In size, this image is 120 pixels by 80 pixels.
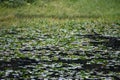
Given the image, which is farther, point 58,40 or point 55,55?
A: point 58,40

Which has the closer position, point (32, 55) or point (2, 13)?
point (32, 55)

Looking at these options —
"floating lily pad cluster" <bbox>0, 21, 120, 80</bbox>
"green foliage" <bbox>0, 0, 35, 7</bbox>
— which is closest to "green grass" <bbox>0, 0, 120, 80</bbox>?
"floating lily pad cluster" <bbox>0, 21, 120, 80</bbox>

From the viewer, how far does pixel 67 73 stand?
14805 millimetres

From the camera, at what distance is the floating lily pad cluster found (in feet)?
48.6

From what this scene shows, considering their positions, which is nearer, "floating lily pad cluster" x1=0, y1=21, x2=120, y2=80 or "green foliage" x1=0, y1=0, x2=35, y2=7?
"floating lily pad cluster" x1=0, y1=21, x2=120, y2=80

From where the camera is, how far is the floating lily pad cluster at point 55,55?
1482 cm

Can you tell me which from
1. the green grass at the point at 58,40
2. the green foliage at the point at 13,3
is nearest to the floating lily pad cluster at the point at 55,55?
the green grass at the point at 58,40

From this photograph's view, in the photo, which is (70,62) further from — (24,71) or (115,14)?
(115,14)

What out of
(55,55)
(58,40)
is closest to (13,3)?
(58,40)

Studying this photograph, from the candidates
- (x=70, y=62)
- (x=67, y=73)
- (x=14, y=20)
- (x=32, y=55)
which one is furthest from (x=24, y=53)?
(x=14, y=20)

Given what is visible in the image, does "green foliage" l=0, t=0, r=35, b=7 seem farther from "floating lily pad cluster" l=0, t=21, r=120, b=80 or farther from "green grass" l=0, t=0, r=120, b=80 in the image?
"floating lily pad cluster" l=0, t=21, r=120, b=80

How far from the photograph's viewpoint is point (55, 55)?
18.0 meters

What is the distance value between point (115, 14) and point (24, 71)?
675 inches

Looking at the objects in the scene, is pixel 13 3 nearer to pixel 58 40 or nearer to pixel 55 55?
pixel 58 40
